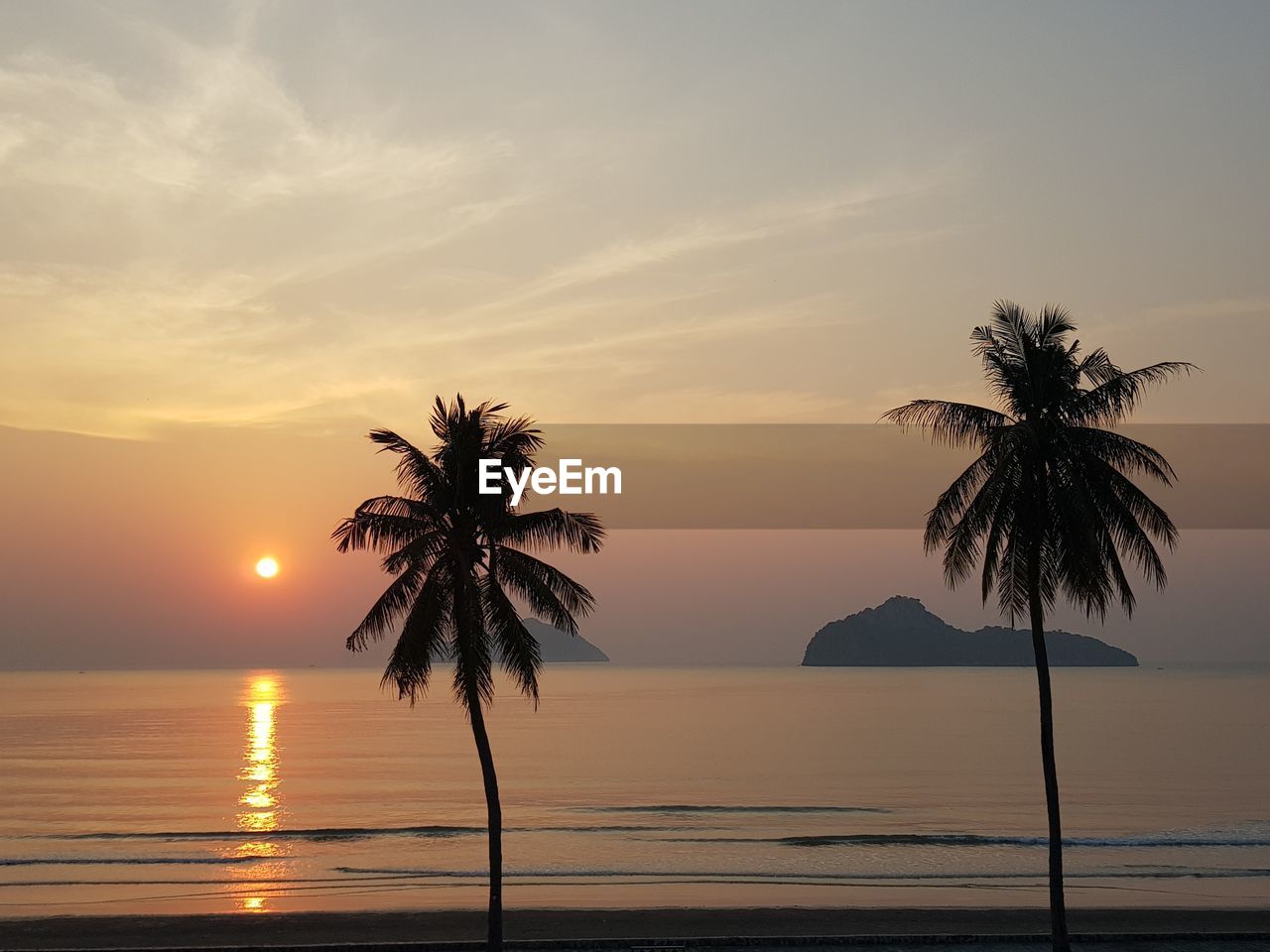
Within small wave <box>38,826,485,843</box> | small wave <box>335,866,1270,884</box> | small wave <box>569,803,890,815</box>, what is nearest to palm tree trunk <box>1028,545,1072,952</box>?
small wave <box>335,866,1270,884</box>

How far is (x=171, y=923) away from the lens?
126ft

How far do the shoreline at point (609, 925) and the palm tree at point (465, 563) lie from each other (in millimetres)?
10194

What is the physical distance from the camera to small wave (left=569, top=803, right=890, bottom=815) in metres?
72.7

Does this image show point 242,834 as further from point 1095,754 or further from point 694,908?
point 1095,754

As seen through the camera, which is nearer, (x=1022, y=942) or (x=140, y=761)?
(x=1022, y=942)

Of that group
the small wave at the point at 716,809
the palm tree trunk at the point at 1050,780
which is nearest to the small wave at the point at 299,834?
the small wave at the point at 716,809

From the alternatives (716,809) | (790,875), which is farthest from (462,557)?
(716,809)

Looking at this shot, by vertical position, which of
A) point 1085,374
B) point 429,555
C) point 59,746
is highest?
point 1085,374

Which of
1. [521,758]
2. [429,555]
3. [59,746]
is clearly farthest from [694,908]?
[59,746]

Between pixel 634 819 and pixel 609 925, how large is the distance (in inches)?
1272

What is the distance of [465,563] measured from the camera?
27016mm

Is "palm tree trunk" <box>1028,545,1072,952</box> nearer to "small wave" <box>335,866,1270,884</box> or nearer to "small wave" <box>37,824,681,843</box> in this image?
"small wave" <box>335,866,1270,884</box>

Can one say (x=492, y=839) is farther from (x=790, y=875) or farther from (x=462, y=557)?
(x=790, y=875)

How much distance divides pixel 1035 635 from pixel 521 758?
8744 centimetres
